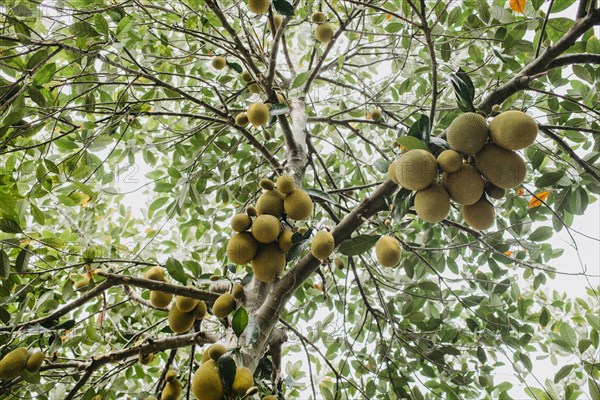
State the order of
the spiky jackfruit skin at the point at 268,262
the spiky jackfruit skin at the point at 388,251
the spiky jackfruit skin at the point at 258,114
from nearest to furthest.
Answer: the spiky jackfruit skin at the point at 388,251
the spiky jackfruit skin at the point at 268,262
the spiky jackfruit skin at the point at 258,114

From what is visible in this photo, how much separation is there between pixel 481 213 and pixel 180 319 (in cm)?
104

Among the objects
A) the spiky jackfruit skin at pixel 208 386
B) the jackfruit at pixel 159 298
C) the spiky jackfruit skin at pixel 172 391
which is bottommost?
the spiky jackfruit skin at pixel 208 386

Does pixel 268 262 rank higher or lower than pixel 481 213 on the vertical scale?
lower

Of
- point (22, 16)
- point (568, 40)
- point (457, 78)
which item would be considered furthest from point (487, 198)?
point (22, 16)

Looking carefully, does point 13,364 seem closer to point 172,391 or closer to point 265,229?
point 172,391

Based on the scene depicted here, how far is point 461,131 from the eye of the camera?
1.10 m

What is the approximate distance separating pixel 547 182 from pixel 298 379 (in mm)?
1828

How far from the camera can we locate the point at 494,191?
1.19 m

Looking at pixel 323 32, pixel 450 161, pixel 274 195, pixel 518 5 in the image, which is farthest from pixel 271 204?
pixel 518 5

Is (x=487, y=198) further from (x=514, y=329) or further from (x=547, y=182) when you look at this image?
(x=514, y=329)

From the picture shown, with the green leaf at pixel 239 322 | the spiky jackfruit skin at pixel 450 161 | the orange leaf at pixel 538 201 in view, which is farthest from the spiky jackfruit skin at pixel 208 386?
the orange leaf at pixel 538 201

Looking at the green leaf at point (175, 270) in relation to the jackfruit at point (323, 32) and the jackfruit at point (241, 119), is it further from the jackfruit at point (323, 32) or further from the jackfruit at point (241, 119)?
the jackfruit at point (323, 32)

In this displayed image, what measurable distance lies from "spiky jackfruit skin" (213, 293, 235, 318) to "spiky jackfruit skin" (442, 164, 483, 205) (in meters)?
0.76

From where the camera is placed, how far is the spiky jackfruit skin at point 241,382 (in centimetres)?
110
